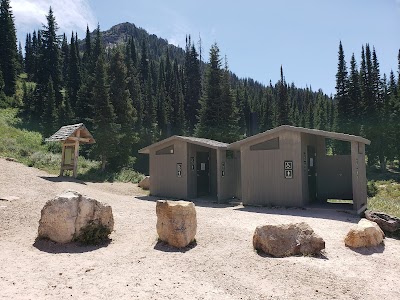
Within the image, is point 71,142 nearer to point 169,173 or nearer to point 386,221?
point 169,173

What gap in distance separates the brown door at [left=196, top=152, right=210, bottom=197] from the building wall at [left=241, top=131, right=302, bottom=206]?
3.78 meters

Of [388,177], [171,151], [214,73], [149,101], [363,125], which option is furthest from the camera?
[149,101]

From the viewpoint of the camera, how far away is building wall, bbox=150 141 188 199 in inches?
675

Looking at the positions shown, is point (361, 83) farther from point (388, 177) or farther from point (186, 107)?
point (186, 107)

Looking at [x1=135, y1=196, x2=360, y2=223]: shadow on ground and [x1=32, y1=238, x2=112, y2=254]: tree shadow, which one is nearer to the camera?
[x1=32, y1=238, x2=112, y2=254]: tree shadow

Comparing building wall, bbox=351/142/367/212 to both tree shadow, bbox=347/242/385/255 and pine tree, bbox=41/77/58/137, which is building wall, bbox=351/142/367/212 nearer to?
tree shadow, bbox=347/242/385/255

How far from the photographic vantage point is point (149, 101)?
5584cm

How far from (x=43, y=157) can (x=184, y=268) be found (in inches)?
800

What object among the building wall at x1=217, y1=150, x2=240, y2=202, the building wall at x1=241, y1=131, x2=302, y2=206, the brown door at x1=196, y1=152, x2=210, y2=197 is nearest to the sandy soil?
the building wall at x1=241, y1=131, x2=302, y2=206

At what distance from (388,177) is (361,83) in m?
17.0

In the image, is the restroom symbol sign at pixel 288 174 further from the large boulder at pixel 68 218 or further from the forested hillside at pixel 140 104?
the forested hillside at pixel 140 104

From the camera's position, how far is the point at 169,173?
17.8 m

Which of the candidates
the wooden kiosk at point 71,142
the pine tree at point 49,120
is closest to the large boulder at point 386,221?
the wooden kiosk at point 71,142

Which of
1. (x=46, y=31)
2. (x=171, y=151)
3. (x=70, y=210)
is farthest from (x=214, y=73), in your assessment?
(x=46, y=31)
